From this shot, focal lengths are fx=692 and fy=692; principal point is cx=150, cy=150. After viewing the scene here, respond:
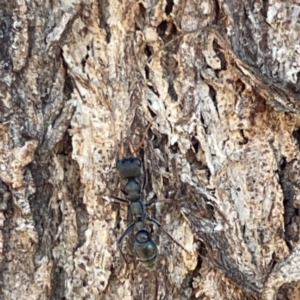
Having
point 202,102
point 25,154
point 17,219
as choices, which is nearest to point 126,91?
point 202,102

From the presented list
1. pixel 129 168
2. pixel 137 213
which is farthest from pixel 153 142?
pixel 137 213

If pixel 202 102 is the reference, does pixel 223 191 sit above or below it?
below

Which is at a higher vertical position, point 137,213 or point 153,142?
point 153,142

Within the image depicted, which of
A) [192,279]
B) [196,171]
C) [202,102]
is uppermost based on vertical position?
[202,102]

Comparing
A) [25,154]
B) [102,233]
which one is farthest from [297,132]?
[25,154]

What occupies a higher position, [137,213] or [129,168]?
[129,168]

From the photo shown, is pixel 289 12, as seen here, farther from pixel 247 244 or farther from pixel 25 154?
pixel 25 154

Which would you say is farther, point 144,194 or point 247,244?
point 144,194

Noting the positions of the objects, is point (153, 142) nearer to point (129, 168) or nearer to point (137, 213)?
point (129, 168)
